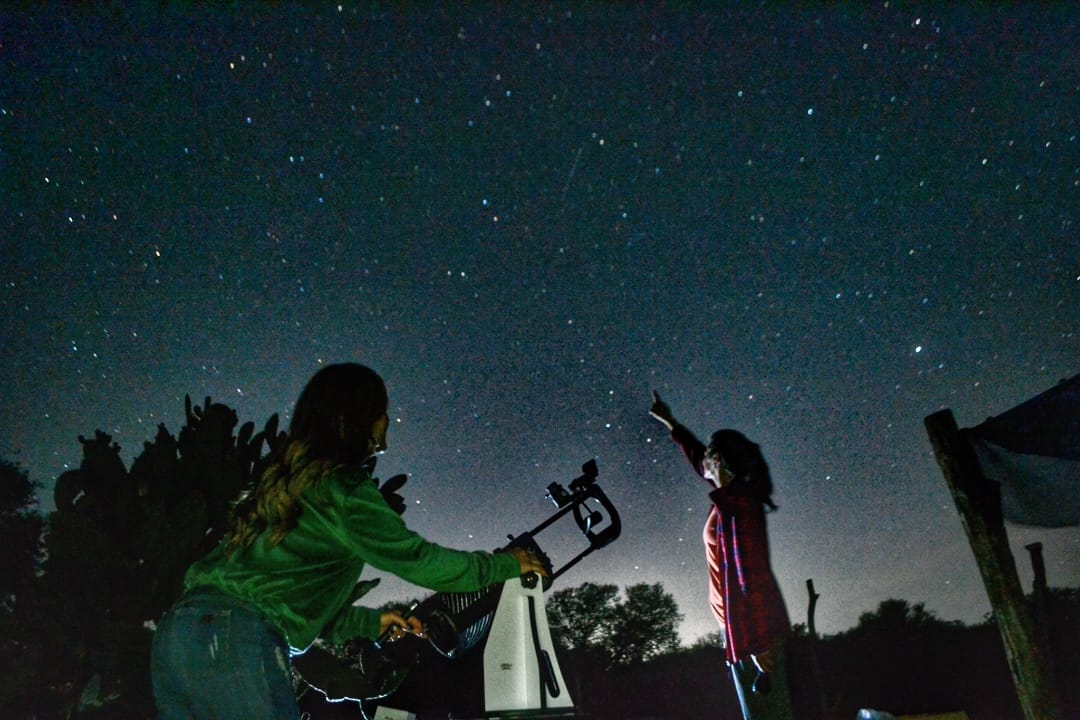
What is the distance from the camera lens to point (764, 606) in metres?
4.20

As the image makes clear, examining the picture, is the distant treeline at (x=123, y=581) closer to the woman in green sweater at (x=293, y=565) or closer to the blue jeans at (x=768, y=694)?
the blue jeans at (x=768, y=694)

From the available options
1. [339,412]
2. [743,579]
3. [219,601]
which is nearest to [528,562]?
[339,412]

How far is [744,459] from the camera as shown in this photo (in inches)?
193

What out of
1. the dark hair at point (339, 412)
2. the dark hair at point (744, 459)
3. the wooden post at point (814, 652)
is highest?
the dark hair at point (744, 459)

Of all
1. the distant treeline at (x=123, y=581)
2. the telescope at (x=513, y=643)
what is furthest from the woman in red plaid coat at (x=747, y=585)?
the telescope at (x=513, y=643)

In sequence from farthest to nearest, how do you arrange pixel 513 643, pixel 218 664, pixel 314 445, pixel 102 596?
pixel 102 596
pixel 513 643
pixel 314 445
pixel 218 664

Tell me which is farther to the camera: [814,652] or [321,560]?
[814,652]

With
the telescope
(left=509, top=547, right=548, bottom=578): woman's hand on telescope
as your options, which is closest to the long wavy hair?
(left=509, top=547, right=548, bottom=578): woman's hand on telescope

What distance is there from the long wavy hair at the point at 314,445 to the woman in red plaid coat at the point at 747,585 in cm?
303

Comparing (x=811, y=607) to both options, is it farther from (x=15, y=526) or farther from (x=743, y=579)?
(x=15, y=526)

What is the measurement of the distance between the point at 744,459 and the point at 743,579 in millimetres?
962

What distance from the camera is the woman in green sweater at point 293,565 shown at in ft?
5.52

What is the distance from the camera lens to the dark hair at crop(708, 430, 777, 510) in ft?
15.7

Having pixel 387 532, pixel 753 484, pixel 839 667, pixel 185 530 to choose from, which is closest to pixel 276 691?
pixel 387 532
